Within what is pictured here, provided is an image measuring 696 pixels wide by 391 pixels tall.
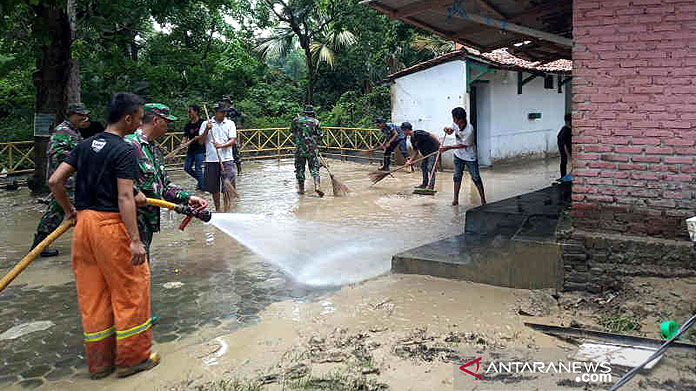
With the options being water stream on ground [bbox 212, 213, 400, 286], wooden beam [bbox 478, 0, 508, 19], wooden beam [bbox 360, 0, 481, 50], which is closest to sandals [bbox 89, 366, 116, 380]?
water stream on ground [bbox 212, 213, 400, 286]

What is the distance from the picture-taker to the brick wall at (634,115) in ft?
15.4

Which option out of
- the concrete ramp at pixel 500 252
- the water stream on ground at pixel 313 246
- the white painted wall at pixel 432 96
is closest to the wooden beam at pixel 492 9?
the concrete ramp at pixel 500 252

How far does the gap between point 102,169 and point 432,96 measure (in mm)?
12011

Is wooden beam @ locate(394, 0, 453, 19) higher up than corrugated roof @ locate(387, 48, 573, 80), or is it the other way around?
corrugated roof @ locate(387, 48, 573, 80)

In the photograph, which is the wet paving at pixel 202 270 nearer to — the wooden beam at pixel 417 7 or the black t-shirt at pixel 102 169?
the black t-shirt at pixel 102 169

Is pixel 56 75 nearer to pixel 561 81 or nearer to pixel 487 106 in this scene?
pixel 487 106

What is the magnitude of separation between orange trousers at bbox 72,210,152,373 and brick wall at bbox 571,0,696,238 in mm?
3616

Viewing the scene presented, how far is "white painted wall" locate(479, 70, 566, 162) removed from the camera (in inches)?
634

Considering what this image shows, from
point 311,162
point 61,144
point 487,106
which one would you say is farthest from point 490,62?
point 61,144

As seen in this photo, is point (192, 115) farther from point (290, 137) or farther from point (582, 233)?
point (290, 137)

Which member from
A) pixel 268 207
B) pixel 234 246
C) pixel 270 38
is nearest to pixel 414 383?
pixel 234 246

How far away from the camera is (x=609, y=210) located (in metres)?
5.09

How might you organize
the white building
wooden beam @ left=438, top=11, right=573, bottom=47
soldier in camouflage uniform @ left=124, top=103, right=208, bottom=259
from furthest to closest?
the white building, wooden beam @ left=438, top=11, right=573, bottom=47, soldier in camouflage uniform @ left=124, top=103, right=208, bottom=259

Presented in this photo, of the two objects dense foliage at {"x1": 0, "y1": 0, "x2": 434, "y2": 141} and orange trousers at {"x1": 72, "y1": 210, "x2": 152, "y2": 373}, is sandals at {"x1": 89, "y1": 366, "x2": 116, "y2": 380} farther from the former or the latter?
dense foliage at {"x1": 0, "y1": 0, "x2": 434, "y2": 141}
